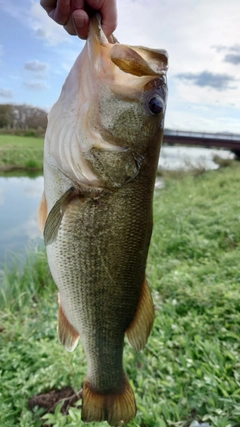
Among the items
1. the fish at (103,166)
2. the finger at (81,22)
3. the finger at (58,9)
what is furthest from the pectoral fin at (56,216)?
the finger at (58,9)

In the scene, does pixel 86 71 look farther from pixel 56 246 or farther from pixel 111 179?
pixel 56 246

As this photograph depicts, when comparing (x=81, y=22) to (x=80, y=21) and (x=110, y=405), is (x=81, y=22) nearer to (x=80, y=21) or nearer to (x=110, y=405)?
(x=80, y=21)

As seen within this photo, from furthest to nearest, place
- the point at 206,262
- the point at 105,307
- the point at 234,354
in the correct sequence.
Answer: the point at 206,262 < the point at 234,354 < the point at 105,307

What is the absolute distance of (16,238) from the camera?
30.0 ft

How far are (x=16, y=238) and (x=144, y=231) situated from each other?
798 centimetres

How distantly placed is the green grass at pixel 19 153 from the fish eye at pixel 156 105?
17.2 metres

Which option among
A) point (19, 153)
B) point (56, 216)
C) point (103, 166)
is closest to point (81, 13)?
point (103, 166)

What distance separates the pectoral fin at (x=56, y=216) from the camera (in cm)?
146

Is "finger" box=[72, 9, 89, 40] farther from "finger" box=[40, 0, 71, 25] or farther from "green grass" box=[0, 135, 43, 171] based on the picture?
"green grass" box=[0, 135, 43, 171]

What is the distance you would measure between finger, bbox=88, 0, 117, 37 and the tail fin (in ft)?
5.31

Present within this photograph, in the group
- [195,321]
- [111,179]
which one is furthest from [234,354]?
[111,179]

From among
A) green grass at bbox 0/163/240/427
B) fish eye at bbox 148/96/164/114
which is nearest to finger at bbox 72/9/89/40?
fish eye at bbox 148/96/164/114

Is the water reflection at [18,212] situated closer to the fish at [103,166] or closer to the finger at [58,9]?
the fish at [103,166]

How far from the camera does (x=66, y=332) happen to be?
1.76 meters
